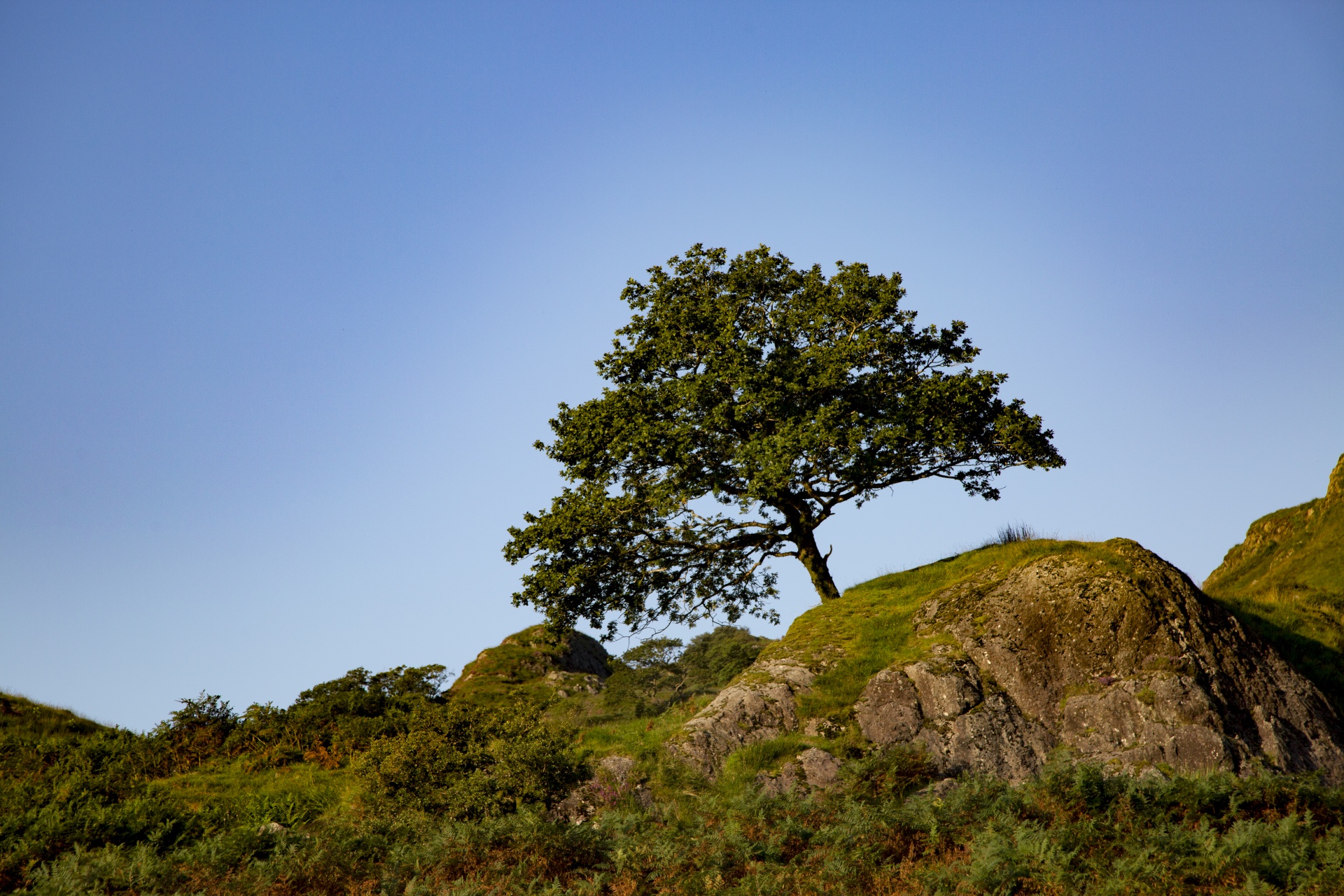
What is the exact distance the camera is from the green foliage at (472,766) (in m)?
16.5

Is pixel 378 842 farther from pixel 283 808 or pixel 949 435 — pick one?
pixel 949 435

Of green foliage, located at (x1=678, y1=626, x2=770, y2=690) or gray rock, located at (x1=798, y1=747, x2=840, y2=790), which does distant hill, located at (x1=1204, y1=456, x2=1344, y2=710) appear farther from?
green foliage, located at (x1=678, y1=626, x2=770, y2=690)

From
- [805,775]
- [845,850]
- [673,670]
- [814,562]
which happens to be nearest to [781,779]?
[805,775]

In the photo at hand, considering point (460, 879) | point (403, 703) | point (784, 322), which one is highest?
point (784, 322)

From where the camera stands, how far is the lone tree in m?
25.6

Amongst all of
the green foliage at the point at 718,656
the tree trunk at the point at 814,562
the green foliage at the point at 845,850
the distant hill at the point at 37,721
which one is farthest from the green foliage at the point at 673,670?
the distant hill at the point at 37,721

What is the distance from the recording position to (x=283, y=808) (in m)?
18.5

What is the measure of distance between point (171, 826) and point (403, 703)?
38.4ft

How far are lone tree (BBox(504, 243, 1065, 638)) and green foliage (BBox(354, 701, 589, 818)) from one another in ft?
26.0

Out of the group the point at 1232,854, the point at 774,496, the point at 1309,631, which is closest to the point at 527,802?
the point at 1232,854

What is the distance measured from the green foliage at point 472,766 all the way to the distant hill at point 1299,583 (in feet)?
52.2

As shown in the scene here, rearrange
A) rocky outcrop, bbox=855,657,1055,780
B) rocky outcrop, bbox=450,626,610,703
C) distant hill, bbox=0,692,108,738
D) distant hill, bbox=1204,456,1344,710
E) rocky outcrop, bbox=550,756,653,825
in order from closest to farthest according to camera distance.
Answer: rocky outcrop, bbox=550,756,653,825, rocky outcrop, bbox=855,657,1055,780, distant hill, bbox=1204,456,1344,710, distant hill, bbox=0,692,108,738, rocky outcrop, bbox=450,626,610,703

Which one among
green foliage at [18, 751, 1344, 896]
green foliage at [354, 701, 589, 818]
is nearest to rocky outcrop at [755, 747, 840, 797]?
green foliage at [18, 751, 1344, 896]

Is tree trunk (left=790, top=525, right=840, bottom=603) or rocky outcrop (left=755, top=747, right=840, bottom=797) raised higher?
tree trunk (left=790, top=525, right=840, bottom=603)
